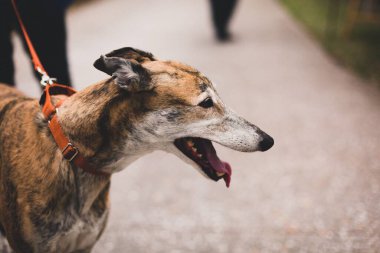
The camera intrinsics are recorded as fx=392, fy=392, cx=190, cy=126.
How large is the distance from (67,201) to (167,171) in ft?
6.33

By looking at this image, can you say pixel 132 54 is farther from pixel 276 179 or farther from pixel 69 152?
pixel 276 179

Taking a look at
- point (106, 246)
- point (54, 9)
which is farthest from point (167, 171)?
point (54, 9)

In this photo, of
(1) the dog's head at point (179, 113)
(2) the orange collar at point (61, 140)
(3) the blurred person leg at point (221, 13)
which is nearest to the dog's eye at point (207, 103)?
(1) the dog's head at point (179, 113)

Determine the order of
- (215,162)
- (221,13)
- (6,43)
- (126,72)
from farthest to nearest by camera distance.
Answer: (221,13)
(6,43)
(215,162)
(126,72)

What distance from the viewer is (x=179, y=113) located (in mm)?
1942

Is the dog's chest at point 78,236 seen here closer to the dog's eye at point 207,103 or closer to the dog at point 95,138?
the dog at point 95,138

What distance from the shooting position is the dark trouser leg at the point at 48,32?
9.22 ft

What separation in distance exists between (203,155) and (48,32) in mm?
1625

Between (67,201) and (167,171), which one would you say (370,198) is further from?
(67,201)

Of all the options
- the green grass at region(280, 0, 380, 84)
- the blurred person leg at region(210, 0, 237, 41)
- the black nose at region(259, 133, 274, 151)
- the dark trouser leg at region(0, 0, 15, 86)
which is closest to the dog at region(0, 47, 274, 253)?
the black nose at region(259, 133, 274, 151)

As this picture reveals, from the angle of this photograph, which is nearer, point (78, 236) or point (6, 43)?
point (78, 236)

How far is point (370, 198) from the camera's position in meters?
3.26

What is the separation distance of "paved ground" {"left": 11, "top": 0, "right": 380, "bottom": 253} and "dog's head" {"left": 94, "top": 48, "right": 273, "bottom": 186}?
1.06m

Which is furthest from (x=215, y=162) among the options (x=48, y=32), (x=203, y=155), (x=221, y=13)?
(x=221, y=13)
